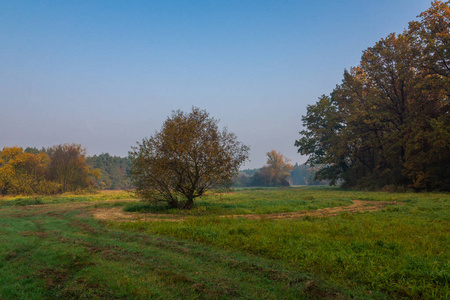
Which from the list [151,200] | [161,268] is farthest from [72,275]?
[151,200]

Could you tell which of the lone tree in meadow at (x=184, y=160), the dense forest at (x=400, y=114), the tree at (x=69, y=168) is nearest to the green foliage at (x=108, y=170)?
the tree at (x=69, y=168)

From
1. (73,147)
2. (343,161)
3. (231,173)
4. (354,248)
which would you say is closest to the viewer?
(354,248)

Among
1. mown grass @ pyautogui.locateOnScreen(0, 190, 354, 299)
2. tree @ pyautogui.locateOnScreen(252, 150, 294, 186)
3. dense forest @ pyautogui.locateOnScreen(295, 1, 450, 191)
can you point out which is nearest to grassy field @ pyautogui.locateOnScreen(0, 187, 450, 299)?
mown grass @ pyautogui.locateOnScreen(0, 190, 354, 299)

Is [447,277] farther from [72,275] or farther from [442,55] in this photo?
[442,55]

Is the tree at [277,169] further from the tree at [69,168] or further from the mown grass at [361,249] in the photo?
the mown grass at [361,249]

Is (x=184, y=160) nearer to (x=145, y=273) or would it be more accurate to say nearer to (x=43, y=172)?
(x=145, y=273)

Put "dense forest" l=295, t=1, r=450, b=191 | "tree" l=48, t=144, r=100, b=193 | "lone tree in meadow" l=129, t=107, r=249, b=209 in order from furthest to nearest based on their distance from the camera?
"tree" l=48, t=144, r=100, b=193 → "dense forest" l=295, t=1, r=450, b=191 → "lone tree in meadow" l=129, t=107, r=249, b=209

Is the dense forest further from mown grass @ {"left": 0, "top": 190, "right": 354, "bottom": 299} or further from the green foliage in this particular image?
the green foliage

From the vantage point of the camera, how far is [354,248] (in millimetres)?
7859

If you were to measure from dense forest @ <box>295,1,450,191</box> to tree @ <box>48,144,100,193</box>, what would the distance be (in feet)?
177

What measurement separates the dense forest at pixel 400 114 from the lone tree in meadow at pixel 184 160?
24331mm

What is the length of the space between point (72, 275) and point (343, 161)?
2165 inches

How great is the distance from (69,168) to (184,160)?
4608 cm

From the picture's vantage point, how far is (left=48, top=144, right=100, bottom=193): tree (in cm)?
5312
